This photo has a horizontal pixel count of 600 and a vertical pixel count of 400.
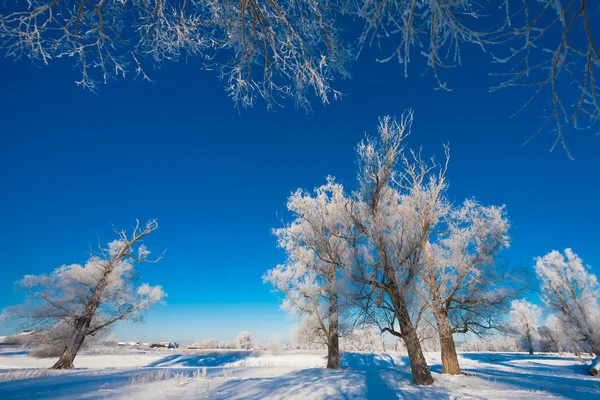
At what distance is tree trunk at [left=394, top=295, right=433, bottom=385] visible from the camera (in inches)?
266

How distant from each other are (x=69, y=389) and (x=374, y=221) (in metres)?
7.58

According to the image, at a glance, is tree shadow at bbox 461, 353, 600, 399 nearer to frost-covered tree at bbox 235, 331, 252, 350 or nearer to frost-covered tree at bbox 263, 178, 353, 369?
frost-covered tree at bbox 263, 178, 353, 369

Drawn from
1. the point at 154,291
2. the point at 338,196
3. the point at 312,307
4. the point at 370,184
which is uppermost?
the point at 338,196

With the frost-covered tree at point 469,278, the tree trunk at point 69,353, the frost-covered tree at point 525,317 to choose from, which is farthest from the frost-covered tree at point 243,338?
the frost-covered tree at point 469,278

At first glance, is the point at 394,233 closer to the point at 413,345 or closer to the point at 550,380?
the point at 413,345

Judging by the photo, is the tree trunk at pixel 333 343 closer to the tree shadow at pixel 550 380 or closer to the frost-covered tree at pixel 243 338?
the tree shadow at pixel 550 380

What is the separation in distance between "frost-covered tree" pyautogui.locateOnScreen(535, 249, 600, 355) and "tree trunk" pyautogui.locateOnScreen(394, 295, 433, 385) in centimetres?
2288

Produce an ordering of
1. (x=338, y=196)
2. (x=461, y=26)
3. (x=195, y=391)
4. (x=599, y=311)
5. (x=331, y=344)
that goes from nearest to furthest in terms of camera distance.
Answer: (x=461, y=26) → (x=195, y=391) → (x=331, y=344) → (x=338, y=196) → (x=599, y=311)

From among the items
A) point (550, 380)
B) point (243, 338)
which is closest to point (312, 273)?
point (550, 380)

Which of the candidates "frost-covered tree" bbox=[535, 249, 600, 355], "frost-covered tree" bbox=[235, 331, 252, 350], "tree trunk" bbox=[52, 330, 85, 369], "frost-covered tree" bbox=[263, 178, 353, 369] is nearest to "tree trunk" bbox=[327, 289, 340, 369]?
"frost-covered tree" bbox=[263, 178, 353, 369]

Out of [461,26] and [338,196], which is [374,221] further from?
[461,26]

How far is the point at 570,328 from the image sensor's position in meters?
21.3

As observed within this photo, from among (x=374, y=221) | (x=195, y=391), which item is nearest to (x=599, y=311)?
(x=374, y=221)

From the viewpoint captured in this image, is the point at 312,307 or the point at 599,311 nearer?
the point at 312,307
